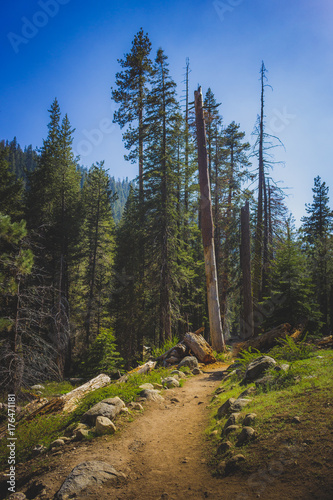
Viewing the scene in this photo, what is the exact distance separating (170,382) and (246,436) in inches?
160

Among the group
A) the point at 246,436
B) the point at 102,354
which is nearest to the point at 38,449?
the point at 246,436

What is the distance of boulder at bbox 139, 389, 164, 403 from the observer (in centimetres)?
529

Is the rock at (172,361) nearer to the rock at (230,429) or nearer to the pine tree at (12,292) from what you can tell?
the pine tree at (12,292)

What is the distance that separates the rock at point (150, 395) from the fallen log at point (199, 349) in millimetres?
4236

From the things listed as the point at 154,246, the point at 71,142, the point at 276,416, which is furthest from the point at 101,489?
the point at 71,142

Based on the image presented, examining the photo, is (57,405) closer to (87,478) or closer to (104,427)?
(104,427)

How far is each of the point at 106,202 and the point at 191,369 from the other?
52.8 ft

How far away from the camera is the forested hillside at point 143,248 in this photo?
856 cm

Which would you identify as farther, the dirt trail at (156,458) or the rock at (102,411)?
the rock at (102,411)

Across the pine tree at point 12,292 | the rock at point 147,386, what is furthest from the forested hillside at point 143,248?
the rock at point 147,386

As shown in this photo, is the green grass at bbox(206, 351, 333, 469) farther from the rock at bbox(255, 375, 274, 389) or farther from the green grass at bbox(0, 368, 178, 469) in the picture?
the green grass at bbox(0, 368, 178, 469)

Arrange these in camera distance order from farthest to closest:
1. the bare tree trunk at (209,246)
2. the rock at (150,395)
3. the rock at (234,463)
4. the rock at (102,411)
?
1. the bare tree trunk at (209,246)
2. the rock at (150,395)
3. the rock at (102,411)
4. the rock at (234,463)

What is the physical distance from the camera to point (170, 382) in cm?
661

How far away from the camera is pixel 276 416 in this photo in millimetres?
3039
